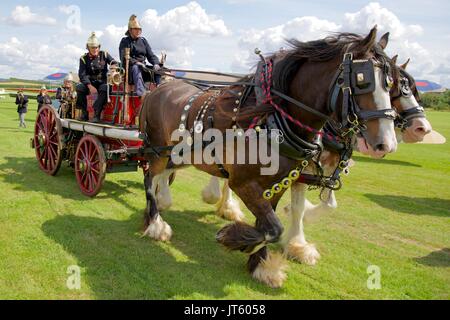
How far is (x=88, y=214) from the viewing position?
5.84 m

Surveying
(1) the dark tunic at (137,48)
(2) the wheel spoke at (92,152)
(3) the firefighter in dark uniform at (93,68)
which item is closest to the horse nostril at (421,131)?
(1) the dark tunic at (137,48)

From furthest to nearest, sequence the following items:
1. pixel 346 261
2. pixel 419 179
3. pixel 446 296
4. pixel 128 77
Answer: pixel 419 179 < pixel 128 77 < pixel 346 261 < pixel 446 296

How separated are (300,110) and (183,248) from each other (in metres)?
2.21

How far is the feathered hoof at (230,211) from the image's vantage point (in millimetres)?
6098

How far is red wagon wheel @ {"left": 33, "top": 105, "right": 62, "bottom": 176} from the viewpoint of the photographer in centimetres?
779

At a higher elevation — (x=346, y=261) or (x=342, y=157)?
(x=342, y=157)

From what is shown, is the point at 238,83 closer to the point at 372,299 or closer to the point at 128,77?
the point at 372,299

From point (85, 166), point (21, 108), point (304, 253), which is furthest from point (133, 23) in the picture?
point (21, 108)

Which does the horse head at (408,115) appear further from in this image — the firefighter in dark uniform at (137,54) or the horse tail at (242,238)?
the firefighter in dark uniform at (137,54)

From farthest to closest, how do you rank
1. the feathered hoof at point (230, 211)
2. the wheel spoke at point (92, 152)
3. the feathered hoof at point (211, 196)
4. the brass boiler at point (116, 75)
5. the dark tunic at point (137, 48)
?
the dark tunic at point (137, 48) → the wheel spoke at point (92, 152) → the brass boiler at point (116, 75) → the feathered hoof at point (211, 196) → the feathered hoof at point (230, 211)

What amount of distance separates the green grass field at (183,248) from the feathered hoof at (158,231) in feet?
0.30

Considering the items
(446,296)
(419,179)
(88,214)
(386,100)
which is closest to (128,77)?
(88,214)

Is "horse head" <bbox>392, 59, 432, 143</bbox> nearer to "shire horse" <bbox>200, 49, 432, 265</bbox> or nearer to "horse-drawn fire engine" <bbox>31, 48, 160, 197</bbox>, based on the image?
"shire horse" <bbox>200, 49, 432, 265</bbox>
